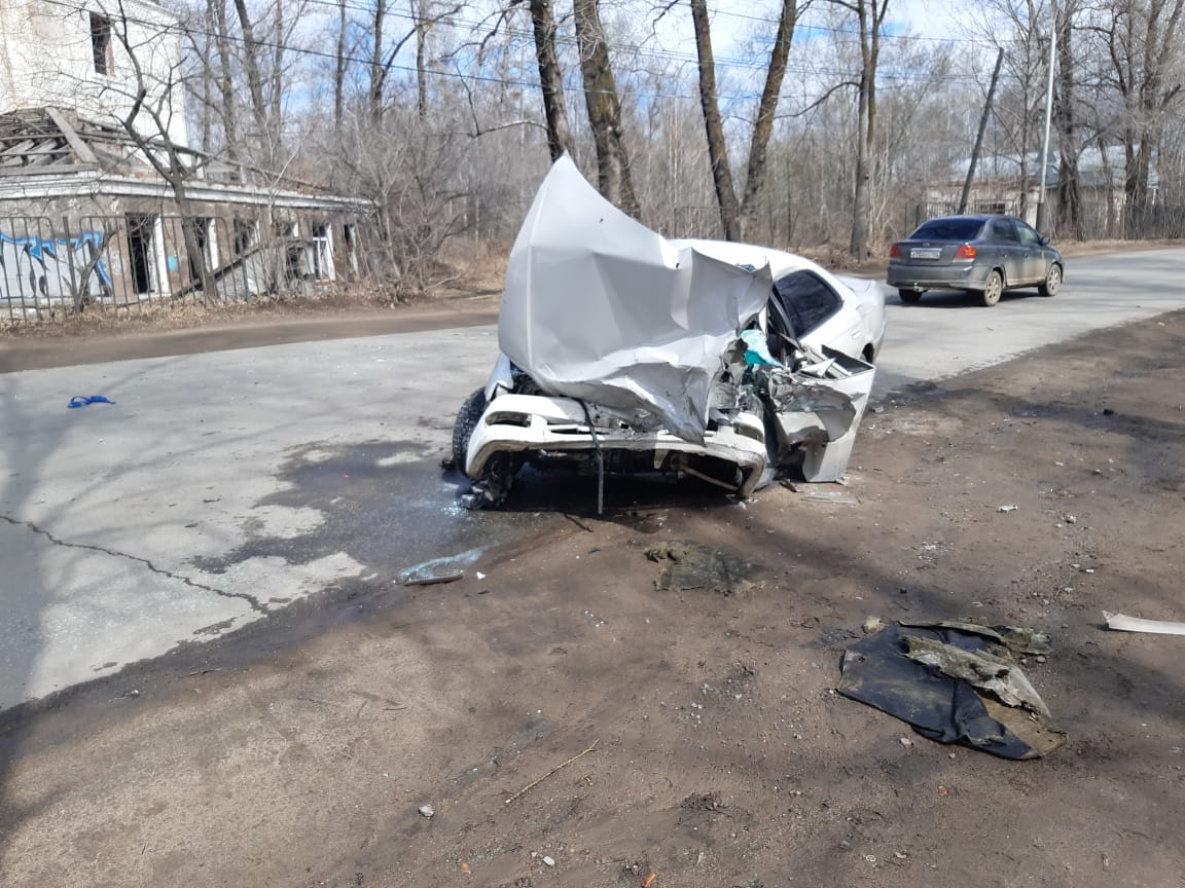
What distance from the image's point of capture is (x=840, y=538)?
222 inches

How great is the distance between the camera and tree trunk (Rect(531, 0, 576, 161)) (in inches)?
685

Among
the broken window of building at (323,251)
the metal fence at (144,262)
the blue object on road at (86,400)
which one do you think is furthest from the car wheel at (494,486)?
the broken window of building at (323,251)

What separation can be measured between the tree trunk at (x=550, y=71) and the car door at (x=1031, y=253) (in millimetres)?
9070

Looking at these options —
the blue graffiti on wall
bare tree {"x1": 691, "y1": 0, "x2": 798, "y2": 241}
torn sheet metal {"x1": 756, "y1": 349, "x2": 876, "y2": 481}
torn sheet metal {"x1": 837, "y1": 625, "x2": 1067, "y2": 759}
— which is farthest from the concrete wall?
torn sheet metal {"x1": 837, "y1": 625, "x2": 1067, "y2": 759}

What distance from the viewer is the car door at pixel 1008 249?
1716 centimetres

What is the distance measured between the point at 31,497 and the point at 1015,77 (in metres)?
44.0

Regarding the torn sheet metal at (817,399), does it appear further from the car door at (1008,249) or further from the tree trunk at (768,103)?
the tree trunk at (768,103)

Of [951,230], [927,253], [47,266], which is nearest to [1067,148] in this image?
[951,230]

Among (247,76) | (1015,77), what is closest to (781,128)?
(1015,77)

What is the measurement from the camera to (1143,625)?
14.1 ft

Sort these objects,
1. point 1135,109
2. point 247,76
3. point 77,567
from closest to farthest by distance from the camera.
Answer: point 77,567 < point 247,76 < point 1135,109

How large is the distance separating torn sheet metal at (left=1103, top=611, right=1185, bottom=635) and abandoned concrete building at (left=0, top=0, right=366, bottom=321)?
17378 mm

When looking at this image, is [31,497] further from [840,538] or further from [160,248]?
[160,248]

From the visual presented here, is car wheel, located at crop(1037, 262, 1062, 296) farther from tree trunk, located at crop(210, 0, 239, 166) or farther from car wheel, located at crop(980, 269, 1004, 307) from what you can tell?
tree trunk, located at crop(210, 0, 239, 166)
